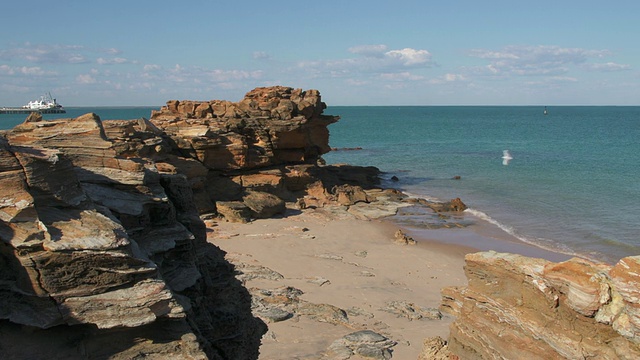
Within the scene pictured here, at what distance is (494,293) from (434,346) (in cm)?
180

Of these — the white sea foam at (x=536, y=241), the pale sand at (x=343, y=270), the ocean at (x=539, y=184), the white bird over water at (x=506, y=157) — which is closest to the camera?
the pale sand at (x=343, y=270)

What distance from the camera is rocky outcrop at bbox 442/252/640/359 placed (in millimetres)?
7805

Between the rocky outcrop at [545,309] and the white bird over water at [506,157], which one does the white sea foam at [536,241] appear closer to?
the rocky outcrop at [545,309]

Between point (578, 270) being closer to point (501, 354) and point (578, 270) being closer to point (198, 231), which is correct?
point (501, 354)

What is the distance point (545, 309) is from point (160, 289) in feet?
19.5

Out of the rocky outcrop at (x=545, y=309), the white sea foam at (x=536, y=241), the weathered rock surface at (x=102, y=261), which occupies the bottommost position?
the white sea foam at (x=536, y=241)

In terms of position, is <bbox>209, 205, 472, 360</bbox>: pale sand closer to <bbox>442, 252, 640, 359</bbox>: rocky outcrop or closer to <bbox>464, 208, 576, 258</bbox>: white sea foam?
<bbox>442, 252, 640, 359</bbox>: rocky outcrop

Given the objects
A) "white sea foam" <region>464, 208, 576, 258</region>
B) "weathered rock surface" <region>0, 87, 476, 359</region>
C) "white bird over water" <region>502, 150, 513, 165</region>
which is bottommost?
"white sea foam" <region>464, 208, 576, 258</region>

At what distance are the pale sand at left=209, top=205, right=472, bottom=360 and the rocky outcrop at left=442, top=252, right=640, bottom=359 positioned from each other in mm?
2581

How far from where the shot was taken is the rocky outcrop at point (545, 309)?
7805mm

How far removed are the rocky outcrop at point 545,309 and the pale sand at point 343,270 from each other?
2581 mm

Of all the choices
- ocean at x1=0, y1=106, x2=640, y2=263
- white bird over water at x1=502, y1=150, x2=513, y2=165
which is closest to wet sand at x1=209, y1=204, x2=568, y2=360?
ocean at x1=0, y1=106, x2=640, y2=263

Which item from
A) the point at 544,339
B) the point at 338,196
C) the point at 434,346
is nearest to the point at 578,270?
the point at 544,339

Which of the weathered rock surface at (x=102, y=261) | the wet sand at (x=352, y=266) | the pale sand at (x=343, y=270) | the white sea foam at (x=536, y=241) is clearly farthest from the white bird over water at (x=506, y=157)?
the weathered rock surface at (x=102, y=261)
